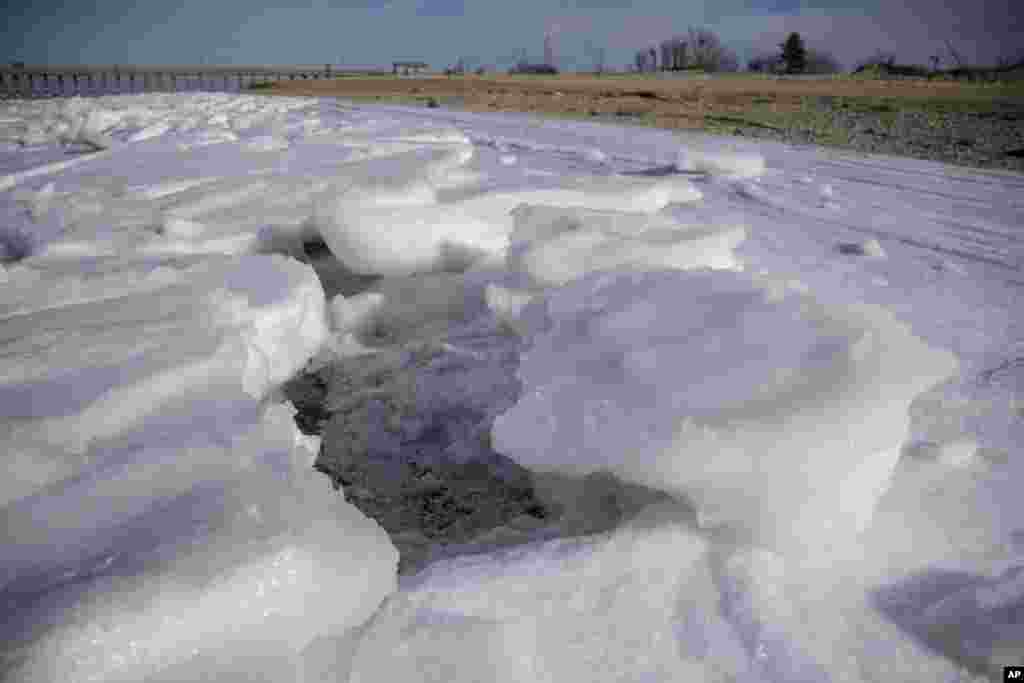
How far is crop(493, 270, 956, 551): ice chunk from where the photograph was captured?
857 millimetres

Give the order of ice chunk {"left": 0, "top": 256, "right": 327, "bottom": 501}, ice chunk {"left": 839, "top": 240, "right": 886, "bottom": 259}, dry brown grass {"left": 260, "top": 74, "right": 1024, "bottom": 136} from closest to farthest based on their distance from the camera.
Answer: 1. ice chunk {"left": 0, "top": 256, "right": 327, "bottom": 501}
2. ice chunk {"left": 839, "top": 240, "right": 886, "bottom": 259}
3. dry brown grass {"left": 260, "top": 74, "right": 1024, "bottom": 136}

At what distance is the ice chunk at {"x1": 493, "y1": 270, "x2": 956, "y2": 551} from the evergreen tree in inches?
1860

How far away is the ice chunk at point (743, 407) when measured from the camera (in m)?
0.86

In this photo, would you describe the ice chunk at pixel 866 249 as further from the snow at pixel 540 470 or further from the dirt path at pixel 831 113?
the dirt path at pixel 831 113

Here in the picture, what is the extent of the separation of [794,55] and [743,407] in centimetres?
4876

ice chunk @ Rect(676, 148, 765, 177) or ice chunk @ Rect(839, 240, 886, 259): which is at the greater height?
ice chunk @ Rect(676, 148, 765, 177)

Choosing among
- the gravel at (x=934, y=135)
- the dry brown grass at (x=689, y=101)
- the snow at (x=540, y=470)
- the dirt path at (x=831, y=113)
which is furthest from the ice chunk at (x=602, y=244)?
the dry brown grass at (x=689, y=101)

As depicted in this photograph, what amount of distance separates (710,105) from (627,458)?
1179 centimetres

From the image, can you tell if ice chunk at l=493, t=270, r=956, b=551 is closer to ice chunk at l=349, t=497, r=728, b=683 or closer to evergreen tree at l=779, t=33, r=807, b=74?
ice chunk at l=349, t=497, r=728, b=683

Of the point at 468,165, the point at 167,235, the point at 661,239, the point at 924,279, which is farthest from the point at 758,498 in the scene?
the point at 468,165

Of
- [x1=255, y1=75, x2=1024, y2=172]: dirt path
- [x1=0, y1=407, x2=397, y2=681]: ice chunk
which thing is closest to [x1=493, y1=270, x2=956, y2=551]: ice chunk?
[x1=0, y1=407, x2=397, y2=681]: ice chunk

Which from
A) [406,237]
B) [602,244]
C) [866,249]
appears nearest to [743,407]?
[602,244]

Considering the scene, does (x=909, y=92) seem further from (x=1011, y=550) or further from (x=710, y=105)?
(x=1011, y=550)

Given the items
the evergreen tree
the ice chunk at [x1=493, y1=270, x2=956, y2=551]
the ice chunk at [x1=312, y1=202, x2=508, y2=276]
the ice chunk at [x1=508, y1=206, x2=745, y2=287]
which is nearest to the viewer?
the ice chunk at [x1=493, y1=270, x2=956, y2=551]
